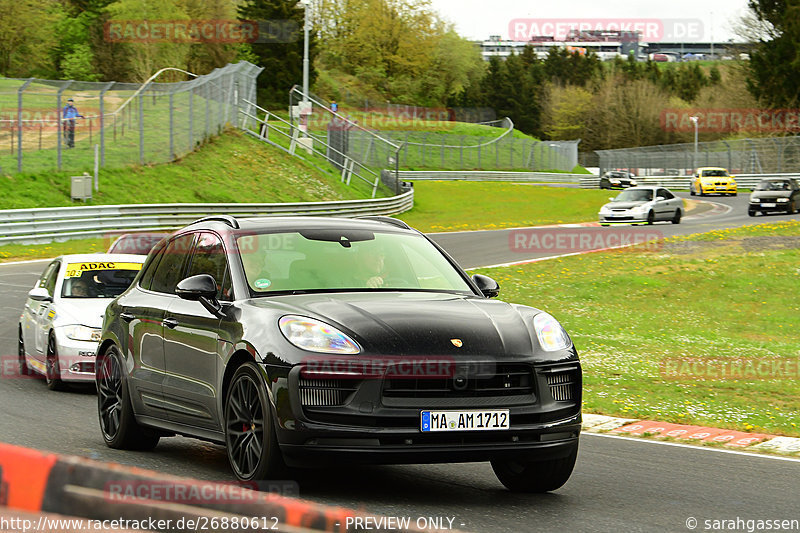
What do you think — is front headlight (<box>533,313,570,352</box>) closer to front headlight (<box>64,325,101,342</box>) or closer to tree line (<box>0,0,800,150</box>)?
front headlight (<box>64,325,101,342</box>)

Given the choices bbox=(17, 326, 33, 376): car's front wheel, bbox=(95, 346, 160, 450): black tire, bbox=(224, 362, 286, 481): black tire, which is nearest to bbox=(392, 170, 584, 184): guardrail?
bbox=(17, 326, 33, 376): car's front wheel

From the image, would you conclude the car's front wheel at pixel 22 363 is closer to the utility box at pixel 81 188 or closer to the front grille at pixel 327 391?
the front grille at pixel 327 391

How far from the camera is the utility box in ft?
116

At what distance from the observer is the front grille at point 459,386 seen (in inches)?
243

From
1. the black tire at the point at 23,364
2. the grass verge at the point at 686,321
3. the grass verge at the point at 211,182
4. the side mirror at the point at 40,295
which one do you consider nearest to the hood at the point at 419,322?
the grass verge at the point at 686,321

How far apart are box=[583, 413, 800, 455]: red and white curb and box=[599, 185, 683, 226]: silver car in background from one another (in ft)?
100

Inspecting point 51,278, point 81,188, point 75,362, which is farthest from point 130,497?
point 81,188

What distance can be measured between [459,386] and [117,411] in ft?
11.3

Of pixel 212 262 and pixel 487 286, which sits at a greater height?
pixel 212 262

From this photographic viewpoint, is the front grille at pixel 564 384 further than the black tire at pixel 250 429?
Yes

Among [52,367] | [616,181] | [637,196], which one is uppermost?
[52,367]

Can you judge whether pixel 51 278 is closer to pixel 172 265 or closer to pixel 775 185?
pixel 172 265

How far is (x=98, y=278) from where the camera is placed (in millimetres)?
13750

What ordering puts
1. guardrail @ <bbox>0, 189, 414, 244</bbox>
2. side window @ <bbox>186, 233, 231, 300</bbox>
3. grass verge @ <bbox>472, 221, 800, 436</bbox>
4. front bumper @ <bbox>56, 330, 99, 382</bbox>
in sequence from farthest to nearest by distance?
guardrail @ <bbox>0, 189, 414, 244</bbox>
front bumper @ <bbox>56, 330, 99, 382</bbox>
grass verge @ <bbox>472, 221, 800, 436</bbox>
side window @ <bbox>186, 233, 231, 300</bbox>
